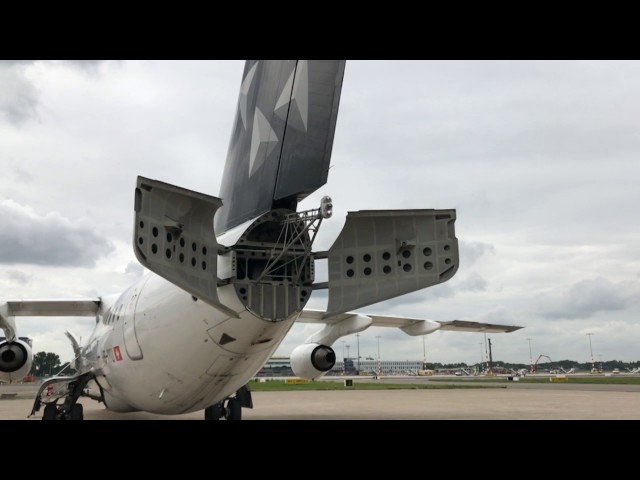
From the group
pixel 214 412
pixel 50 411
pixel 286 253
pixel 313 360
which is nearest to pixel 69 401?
pixel 50 411

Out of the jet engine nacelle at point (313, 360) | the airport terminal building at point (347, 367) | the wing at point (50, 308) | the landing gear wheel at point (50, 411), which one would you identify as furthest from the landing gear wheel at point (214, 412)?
the airport terminal building at point (347, 367)

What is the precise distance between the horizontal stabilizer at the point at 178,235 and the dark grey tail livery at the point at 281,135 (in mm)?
1057

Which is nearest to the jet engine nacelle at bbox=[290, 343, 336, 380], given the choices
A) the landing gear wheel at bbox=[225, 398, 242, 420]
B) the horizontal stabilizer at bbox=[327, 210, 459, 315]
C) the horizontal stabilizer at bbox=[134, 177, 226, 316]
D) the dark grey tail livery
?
the landing gear wheel at bbox=[225, 398, 242, 420]

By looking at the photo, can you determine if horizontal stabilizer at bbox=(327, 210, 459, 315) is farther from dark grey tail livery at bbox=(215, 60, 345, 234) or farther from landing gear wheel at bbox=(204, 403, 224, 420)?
landing gear wheel at bbox=(204, 403, 224, 420)

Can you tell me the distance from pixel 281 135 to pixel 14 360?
30.0 feet

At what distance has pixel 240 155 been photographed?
7.56 m

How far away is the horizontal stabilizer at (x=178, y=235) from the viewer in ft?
16.4

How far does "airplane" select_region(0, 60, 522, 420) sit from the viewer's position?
218 inches

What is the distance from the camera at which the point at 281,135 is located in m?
6.61

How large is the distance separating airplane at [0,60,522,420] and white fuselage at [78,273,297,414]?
3cm

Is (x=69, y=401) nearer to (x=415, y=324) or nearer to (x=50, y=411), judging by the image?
(x=50, y=411)
